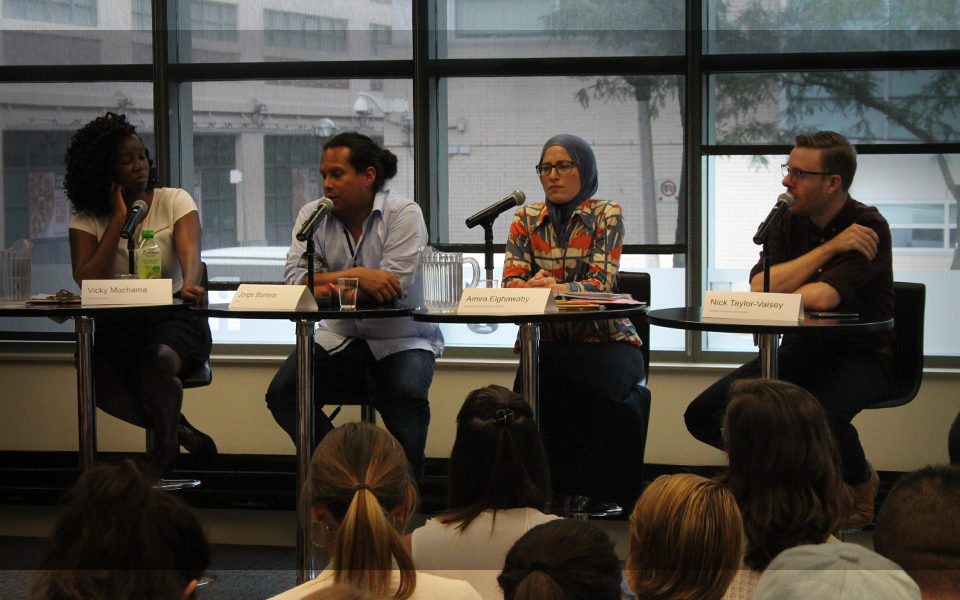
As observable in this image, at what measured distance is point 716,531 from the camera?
1.28 m

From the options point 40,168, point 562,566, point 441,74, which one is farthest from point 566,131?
point 562,566

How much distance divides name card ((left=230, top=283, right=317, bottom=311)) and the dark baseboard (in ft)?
4.51

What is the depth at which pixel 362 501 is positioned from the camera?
4.73 ft

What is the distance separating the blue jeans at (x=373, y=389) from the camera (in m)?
3.04

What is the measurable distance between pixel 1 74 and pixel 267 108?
4.14 ft

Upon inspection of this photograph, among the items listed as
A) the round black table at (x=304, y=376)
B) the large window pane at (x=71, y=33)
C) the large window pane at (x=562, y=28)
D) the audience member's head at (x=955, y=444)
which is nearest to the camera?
the audience member's head at (x=955, y=444)

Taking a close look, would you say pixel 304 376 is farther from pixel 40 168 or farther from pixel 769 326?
pixel 40 168

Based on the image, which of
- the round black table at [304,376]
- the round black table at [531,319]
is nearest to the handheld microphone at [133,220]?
the round black table at [304,376]

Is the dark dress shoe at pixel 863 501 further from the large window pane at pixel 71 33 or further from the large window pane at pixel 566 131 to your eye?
the large window pane at pixel 71 33

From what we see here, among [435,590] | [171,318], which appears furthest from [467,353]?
[435,590]

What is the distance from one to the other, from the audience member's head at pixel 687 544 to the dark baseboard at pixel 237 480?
8.25 ft

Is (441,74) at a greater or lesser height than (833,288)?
greater

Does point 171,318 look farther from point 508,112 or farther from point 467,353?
point 508,112

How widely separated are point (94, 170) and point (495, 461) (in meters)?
2.17
